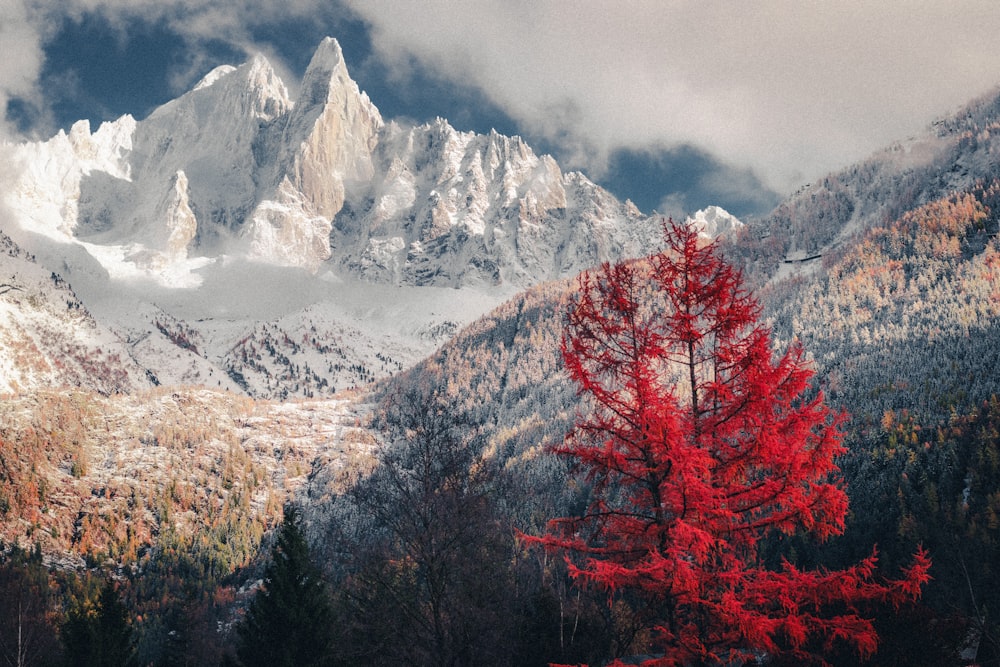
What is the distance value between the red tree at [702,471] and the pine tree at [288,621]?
25.5 meters

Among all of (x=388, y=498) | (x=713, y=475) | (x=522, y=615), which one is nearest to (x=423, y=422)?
(x=388, y=498)

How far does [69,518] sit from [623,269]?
231 meters

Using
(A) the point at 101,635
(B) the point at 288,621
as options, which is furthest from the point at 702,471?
(A) the point at 101,635

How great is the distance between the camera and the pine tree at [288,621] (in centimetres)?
3231

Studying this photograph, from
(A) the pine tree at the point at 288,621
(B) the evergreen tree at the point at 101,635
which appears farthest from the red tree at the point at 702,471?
(B) the evergreen tree at the point at 101,635

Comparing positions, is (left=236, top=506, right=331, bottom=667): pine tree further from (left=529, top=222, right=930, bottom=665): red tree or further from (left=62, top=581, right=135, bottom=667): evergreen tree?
(left=529, top=222, right=930, bottom=665): red tree

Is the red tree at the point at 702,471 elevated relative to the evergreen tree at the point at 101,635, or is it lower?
elevated

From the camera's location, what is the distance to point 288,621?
3262cm

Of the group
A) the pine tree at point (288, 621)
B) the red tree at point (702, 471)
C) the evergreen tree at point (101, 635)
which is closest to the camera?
the red tree at point (702, 471)

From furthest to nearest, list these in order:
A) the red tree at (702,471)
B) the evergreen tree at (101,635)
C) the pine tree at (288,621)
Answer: the evergreen tree at (101,635)
the pine tree at (288,621)
the red tree at (702,471)

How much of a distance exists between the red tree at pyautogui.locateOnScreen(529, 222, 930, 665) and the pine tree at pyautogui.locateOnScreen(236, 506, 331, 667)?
25526 millimetres

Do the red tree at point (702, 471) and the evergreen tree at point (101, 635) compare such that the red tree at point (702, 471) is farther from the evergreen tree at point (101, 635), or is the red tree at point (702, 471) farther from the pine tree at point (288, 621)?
the evergreen tree at point (101, 635)

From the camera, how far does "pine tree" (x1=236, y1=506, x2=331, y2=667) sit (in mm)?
32312

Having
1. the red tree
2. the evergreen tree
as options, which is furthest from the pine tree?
the red tree
